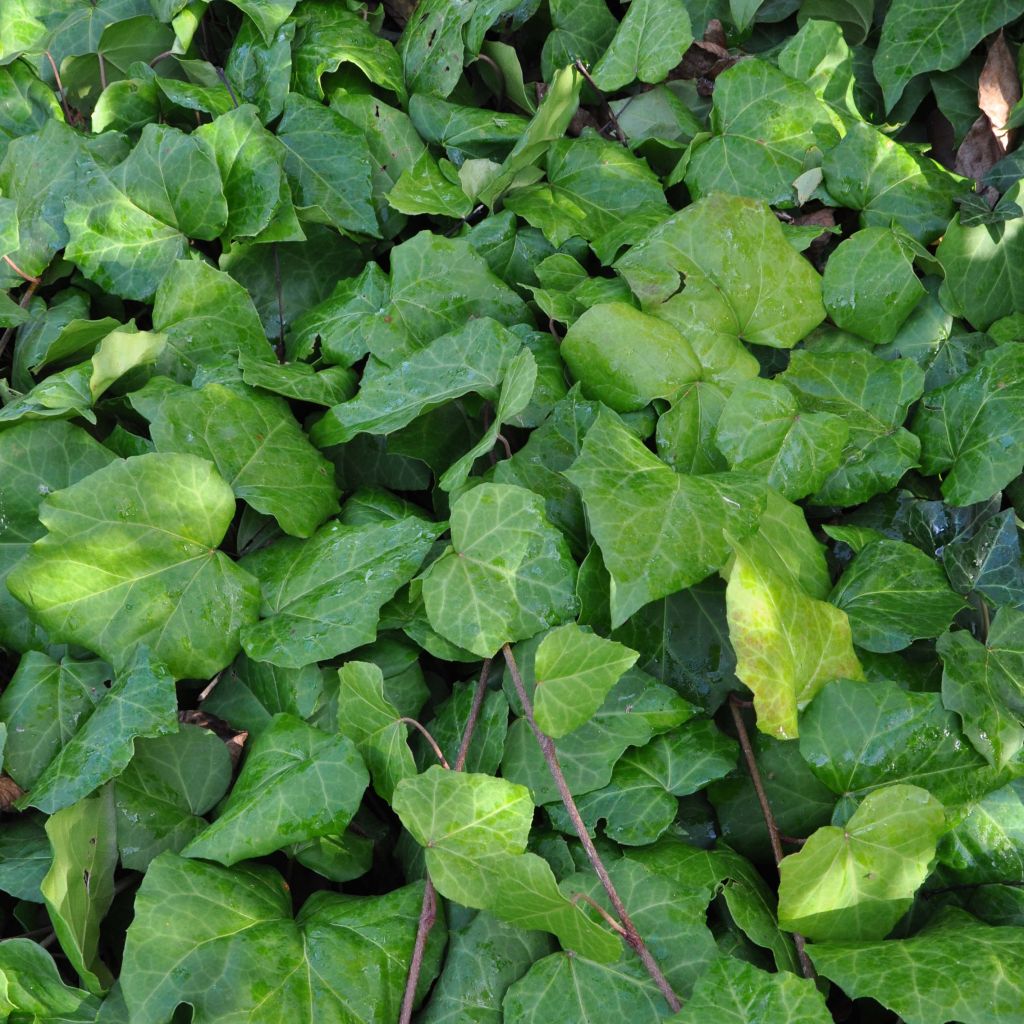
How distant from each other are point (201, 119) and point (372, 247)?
0.37 m

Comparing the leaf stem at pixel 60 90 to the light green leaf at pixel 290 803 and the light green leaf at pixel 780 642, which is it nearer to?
the light green leaf at pixel 290 803

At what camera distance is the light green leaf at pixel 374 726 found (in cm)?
102

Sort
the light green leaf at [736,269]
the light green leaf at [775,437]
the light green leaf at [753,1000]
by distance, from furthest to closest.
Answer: the light green leaf at [736,269] → the light green leaf at [775,437] → the light green leaf at [753,1000]

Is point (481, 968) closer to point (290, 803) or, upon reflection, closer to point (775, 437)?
point (290, 803)

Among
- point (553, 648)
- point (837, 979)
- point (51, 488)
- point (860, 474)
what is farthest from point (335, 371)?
point (837, 979)

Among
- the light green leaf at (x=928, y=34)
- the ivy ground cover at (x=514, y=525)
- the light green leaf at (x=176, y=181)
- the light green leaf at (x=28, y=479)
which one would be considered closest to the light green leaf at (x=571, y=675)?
the ivy ground cover at (x=514, y=525)

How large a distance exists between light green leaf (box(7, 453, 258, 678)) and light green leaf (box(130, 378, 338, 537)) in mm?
62

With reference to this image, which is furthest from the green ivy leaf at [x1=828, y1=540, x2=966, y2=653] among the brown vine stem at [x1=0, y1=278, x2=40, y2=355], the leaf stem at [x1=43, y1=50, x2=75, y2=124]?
the leaf stem at [x1=43, y1=50, x2=75, y2=124]

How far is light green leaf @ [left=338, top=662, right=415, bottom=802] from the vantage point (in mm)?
1024

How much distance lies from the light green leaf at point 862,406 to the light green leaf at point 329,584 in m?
0.49

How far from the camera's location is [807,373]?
1304 mm

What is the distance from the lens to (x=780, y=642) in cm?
97

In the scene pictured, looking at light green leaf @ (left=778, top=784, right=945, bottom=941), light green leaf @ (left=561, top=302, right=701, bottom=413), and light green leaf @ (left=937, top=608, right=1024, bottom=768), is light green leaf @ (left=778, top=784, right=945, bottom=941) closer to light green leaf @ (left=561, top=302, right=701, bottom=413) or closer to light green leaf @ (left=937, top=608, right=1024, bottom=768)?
light green leaf @ (left=937, top=608, right=1024, bottom=768)

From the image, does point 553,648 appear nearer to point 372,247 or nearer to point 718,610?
point 718,610
